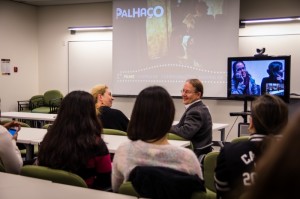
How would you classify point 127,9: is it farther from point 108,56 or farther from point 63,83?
point 63,83

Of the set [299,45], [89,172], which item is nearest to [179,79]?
[299,45]

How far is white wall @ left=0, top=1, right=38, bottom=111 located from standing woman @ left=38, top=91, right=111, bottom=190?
6.11 metres

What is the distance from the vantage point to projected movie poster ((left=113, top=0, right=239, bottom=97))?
6355mm

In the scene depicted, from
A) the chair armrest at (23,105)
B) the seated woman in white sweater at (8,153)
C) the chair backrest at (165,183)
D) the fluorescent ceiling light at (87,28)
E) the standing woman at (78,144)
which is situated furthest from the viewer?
the chair armrest at (23,105)

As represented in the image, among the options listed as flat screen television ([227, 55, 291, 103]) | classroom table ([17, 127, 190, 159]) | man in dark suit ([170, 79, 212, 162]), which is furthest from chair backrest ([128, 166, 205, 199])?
flat screen television ([227, 55, 291, 103])

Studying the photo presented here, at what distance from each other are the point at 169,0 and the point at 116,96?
2207 millimetres

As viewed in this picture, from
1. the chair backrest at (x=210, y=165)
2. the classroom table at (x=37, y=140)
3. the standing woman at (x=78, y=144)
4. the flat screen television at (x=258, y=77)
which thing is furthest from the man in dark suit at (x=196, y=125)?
the flat screen television at (x=258, y=77)

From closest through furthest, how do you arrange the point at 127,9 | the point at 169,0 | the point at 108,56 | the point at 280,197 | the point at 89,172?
the point at 280,197
the point at 89,172
the point at 169,0
the point at 127,9
the point at 108,56

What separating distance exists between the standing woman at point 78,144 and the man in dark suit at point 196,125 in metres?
1.26

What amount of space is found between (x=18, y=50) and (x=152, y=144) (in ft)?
23.2

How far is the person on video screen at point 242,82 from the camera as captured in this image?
5516mm

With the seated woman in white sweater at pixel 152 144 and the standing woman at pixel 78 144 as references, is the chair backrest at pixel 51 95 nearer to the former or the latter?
the standing woman at pixel 78 144

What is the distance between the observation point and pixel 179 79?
6.79 meters

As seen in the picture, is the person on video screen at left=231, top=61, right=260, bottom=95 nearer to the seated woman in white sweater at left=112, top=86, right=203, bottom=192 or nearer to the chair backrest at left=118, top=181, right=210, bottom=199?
the seated woman in white sweater at left=112, top=86, right=203, bottom=192
